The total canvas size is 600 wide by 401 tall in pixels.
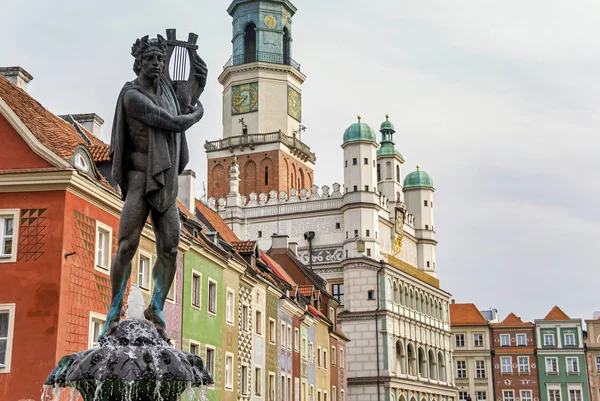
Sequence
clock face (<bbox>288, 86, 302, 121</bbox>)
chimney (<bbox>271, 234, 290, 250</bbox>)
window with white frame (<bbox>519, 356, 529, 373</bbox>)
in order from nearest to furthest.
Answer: chimney (<bbox>271, 234, 290, 250</bbox>), clock face (<bbox>288, 86, 302, 121</bbox>), window with white frame (<bbox>519, 356, 529, 373</bbox>)

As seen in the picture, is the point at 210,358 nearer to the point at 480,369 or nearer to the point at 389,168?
the point at 389,168

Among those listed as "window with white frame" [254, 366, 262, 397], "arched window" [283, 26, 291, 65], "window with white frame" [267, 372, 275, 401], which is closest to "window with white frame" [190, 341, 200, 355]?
"window with white frame" [254, 366, 262, 397]

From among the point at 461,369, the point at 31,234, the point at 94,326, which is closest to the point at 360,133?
the point at 461,369

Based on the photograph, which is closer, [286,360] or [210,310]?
[210,310]

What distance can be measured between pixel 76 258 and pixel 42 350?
2.29m

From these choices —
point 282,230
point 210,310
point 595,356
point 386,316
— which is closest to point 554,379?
point 595,356

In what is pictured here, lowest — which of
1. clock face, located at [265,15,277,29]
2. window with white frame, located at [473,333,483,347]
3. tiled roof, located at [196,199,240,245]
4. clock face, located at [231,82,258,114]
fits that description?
tiled roof, located at [196,199,240,245]

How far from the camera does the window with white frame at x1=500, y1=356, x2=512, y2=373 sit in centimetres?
8631

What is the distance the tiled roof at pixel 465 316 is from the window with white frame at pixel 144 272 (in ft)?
219

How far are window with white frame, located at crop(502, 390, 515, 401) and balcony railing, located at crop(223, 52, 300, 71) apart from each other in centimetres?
3523

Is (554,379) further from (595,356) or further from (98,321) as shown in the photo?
(98,321)

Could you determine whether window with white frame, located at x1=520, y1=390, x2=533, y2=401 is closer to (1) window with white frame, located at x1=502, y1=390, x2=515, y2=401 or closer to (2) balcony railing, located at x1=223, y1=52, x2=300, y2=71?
(1) window with white frame, located at x1=502, y1=390, x2=515, y2=401

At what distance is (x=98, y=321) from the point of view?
2202 centimetres

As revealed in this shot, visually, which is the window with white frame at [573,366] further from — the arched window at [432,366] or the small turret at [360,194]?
the small turret at [360,194]
